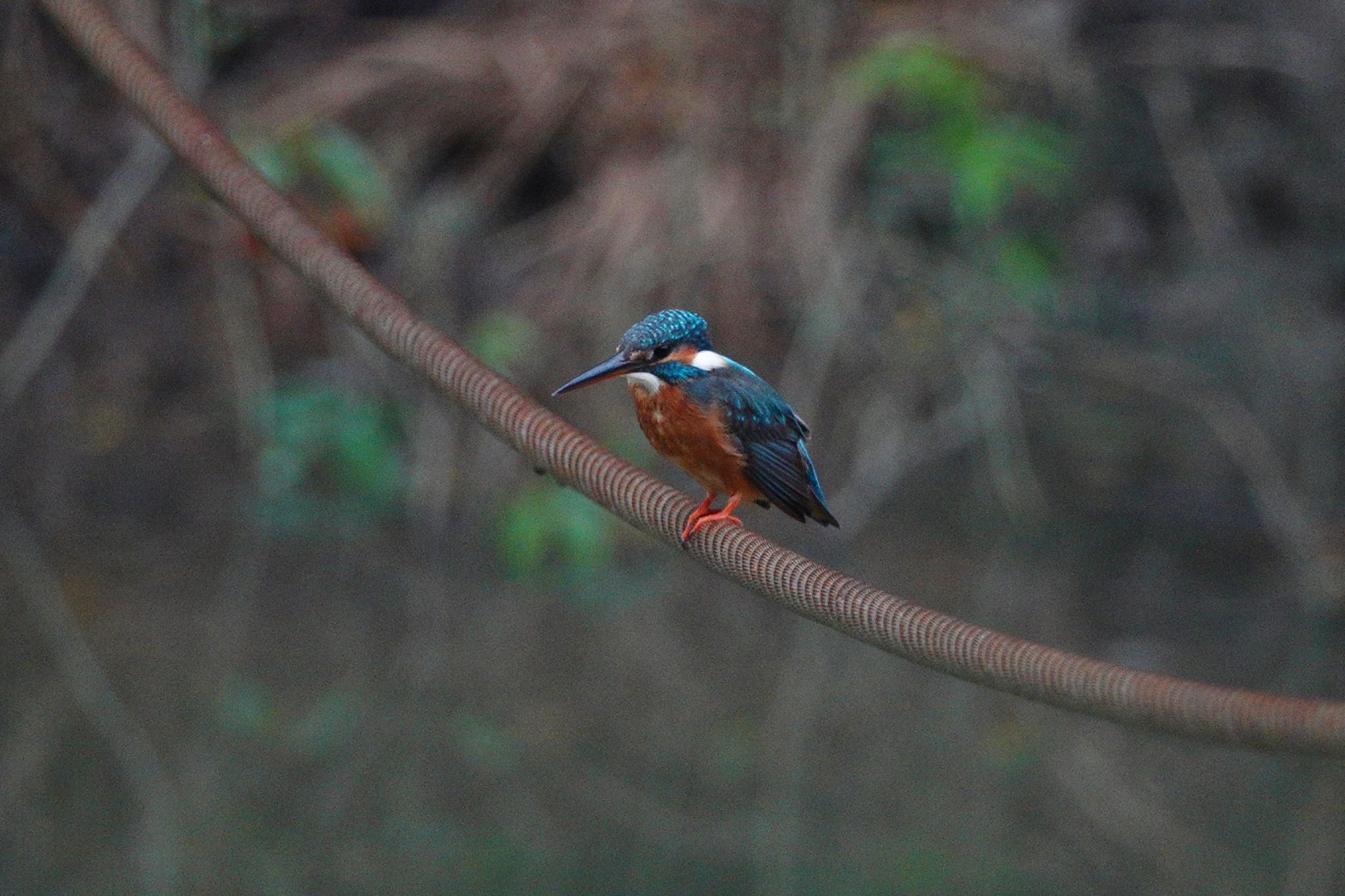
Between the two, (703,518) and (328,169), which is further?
(328,169)

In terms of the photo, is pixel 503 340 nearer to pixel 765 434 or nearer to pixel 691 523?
pixel 765 434

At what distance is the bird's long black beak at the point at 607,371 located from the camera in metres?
1.71

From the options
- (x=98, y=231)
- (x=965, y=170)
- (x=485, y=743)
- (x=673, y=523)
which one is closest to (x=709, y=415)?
(x=673, y=523)

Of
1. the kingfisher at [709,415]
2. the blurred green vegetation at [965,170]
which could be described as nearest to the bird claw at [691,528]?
the kingfisher at [709,415]

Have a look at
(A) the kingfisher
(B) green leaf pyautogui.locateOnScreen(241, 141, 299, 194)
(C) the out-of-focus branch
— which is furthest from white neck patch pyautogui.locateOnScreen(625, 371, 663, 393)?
(C) the out-of-focus branch

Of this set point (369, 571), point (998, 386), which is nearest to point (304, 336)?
point (369, 571)

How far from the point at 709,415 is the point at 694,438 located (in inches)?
1.4

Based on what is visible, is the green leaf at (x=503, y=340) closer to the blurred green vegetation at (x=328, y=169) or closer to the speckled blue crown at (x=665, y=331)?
the blurred green vegetation at (x=328, y=169)

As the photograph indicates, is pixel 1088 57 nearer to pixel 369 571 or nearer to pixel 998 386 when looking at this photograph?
pixel 998 386

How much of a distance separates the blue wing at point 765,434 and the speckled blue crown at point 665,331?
6 centimetres

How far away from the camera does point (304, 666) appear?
14.5ft

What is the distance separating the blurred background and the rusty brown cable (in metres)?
2.62

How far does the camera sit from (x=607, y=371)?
1.80 m

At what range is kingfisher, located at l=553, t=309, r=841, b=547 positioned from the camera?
188 centimetres
